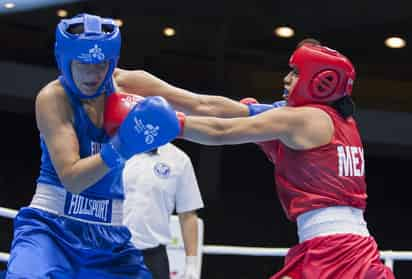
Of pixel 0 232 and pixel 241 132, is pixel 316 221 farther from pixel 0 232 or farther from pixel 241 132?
pixel 0 232

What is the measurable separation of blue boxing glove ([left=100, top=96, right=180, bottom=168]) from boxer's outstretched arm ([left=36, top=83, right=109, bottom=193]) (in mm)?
41

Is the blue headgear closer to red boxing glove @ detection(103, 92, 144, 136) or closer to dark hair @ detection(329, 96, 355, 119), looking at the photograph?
red boxing glove @ detection(103, 92, 144, 136)

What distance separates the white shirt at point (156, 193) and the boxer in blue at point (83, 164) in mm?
1310

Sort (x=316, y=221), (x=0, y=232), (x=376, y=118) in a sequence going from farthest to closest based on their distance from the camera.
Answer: (x=376, y=118), (x=0, y=232), (x=316, y=221)

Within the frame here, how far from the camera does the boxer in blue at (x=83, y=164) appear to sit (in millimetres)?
2266

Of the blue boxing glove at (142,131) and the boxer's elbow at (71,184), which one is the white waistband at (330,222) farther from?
the boxer's elbow at (71,184)

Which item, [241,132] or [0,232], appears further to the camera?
[0,232]

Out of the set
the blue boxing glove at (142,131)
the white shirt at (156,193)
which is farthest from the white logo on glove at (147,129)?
the white shirt at (156,193)

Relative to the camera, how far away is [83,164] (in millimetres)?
2273

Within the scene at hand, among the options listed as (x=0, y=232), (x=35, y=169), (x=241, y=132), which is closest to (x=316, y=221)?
(x=241, y=132)

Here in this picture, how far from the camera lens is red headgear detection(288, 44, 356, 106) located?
104 inches

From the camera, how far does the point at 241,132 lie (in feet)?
8.45

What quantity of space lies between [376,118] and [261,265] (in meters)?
1.96

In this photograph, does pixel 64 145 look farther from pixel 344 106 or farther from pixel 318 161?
pixel 344 106
